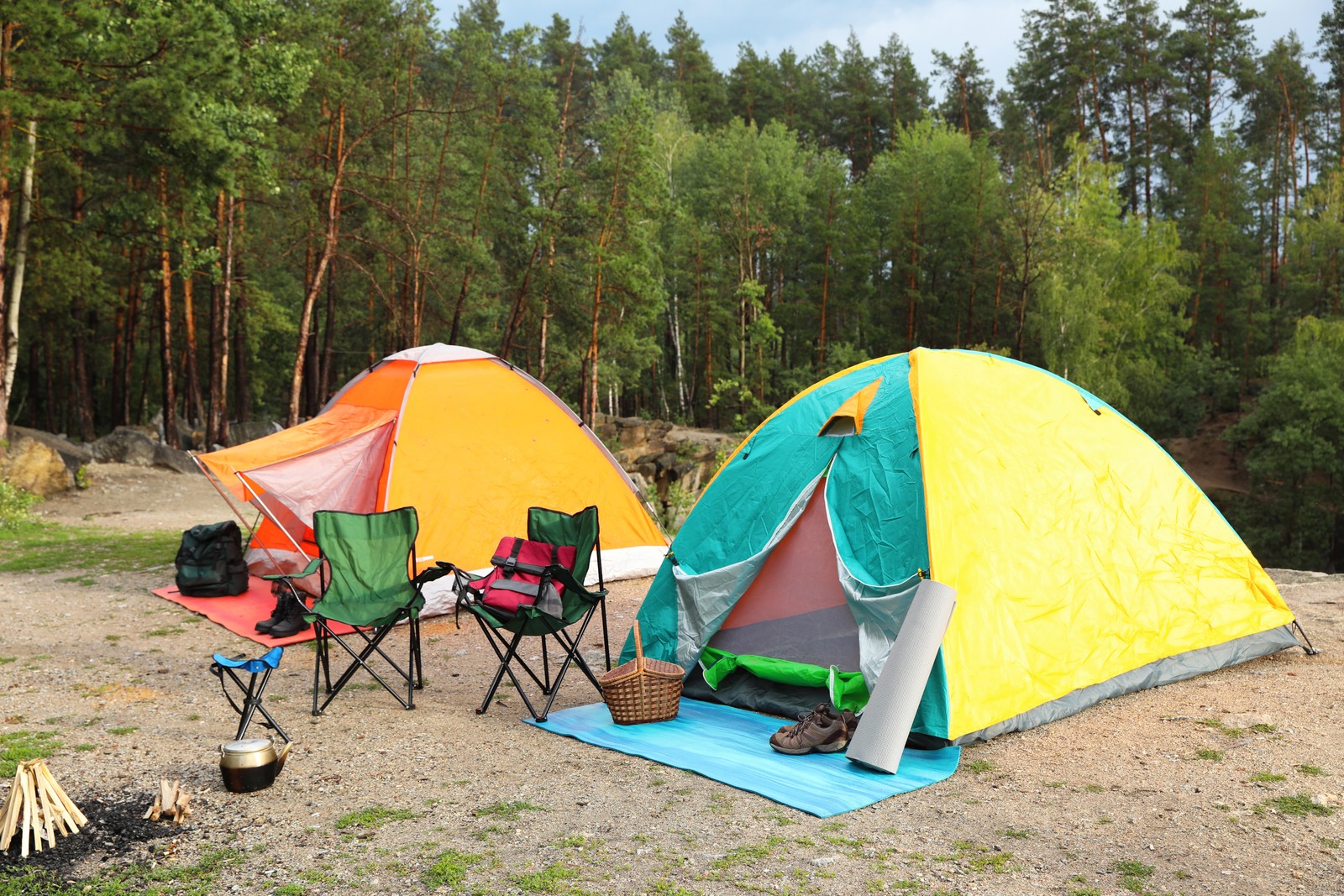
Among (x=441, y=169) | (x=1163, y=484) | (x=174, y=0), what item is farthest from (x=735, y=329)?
(x=1163, y=484)

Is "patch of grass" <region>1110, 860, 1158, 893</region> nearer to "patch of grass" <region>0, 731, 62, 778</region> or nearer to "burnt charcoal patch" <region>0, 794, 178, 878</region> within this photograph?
"burnt charcoal patch" <region>0, 794, 178, 878</region>

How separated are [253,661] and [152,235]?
13668 millimetres

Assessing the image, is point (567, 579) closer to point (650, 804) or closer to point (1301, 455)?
point (650, 804)

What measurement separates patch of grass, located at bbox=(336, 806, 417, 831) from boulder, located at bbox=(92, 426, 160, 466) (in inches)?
610

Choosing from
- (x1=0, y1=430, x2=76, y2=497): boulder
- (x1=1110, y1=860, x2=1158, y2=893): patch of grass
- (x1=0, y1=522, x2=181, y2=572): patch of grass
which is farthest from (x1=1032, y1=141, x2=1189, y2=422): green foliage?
(x1=1110, y1=860, x2=1158, y2=893): patch of grass

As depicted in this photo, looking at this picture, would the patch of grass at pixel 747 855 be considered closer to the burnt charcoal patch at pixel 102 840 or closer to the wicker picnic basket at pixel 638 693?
the wicker picnic basket at pixel 638 693

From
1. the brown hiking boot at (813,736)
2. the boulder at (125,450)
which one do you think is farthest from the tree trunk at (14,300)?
the brown hiking boot at (813,736)

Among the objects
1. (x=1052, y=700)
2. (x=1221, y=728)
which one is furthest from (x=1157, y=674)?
(x=1052, y=700)

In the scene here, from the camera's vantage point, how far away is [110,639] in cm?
611

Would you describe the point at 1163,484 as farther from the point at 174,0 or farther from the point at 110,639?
the point at 174,0

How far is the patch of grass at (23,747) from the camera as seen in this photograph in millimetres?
3762

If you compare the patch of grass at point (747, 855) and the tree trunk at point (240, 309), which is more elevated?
the tree trunk at point (240, 309)

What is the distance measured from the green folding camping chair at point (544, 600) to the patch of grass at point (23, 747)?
67.9 inches

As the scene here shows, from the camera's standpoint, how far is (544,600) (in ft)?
15.6
